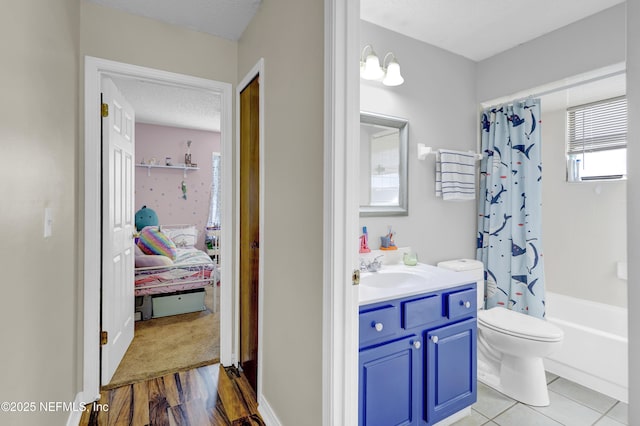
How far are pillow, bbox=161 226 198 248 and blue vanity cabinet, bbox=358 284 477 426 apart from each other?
409 centimetres

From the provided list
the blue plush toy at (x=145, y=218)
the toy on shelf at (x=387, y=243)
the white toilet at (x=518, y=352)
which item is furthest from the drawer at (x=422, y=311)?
the blue plush toy at (x=145, y=218)

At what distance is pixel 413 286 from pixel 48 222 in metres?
1.64

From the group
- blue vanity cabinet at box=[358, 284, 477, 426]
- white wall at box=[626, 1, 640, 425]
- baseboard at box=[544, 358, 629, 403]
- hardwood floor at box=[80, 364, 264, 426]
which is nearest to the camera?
white wall at box=[626, 1, 640, 425]

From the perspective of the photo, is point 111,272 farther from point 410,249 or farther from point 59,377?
point 410,249

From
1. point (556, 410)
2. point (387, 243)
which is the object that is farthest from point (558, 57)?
point (556, 410)

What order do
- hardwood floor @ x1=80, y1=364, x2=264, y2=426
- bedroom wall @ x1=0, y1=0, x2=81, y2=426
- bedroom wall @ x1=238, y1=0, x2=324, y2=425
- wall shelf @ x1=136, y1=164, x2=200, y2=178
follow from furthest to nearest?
1. wall shelf @ x1=136, y1=164, x2=200, y2=178
2. hardwood floor @ x1=80, y1=364, x2=264, y2=426
3. bedroom wall @ x1=238, y1=0, x2=324, y2=425
4. bedroom wall @ x1=0, y1=0, x2=81, y2=426

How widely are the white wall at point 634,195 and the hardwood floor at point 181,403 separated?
1.74m

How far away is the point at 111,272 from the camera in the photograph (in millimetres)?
2117

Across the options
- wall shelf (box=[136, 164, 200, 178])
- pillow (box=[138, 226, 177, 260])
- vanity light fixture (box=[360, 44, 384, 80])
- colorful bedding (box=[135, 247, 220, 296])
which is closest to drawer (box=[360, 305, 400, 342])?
vanity light fixture (box=[360, 44, 384, 80])

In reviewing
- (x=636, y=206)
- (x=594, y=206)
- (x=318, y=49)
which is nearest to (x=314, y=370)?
(x=636, y=206)

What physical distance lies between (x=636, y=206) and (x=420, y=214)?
1.89 meters

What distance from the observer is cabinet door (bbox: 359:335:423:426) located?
1382 mm

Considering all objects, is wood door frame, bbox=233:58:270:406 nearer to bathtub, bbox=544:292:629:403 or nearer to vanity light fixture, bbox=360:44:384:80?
vanity light fixture, bbox=360:44:384:80

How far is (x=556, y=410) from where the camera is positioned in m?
1.94
